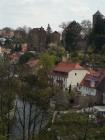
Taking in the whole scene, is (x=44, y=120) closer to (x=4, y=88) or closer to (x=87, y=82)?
(x=4, y=88)

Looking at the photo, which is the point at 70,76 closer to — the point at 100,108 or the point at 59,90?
the point at 59,90

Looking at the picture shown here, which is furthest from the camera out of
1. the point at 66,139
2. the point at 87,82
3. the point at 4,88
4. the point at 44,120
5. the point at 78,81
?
the point at 78,81

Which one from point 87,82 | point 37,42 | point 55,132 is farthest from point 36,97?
point 37,42

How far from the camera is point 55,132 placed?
2548 cm

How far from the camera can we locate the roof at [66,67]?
40578 mm

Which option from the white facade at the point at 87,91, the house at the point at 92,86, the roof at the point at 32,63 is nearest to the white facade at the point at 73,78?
the house at the point at 92,86

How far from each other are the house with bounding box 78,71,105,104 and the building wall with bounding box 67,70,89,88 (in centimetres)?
190

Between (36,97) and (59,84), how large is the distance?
7.48 m

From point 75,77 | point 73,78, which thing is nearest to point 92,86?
point 75,77

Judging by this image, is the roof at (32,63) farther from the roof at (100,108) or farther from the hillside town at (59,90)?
the roof at (100,108)

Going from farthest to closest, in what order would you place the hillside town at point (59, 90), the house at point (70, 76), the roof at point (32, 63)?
the roof at point (32, 63), the house at point (70, 76), the hillside town at point (59, 90)

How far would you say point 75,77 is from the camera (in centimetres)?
4044

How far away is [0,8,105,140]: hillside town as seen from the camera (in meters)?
25.8

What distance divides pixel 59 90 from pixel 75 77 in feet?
15.6
